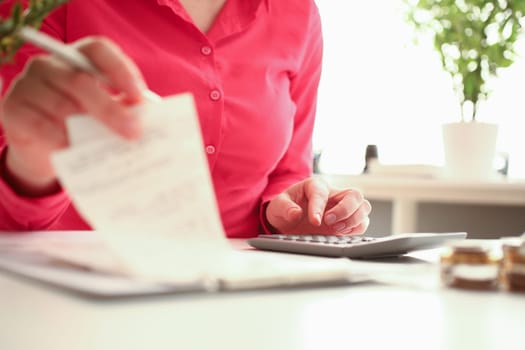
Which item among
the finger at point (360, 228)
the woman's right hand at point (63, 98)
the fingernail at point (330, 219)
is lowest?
the finger at point (360, 228)

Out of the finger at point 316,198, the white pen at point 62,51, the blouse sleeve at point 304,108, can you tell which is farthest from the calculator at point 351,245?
the blouse sleeve at point 304,108

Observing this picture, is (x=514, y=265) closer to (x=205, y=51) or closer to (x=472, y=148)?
(x=205, y=51)

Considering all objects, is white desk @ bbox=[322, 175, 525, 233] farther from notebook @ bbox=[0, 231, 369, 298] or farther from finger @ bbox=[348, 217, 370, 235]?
notebook @ bbox=[0, 231, 369, 298]

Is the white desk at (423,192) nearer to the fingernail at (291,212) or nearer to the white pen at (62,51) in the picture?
the fingernail at (291,212)

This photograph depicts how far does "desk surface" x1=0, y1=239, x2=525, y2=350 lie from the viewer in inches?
14.6

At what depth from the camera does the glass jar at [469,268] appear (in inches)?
21.2

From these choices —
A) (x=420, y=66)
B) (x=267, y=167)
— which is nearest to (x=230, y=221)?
(x=267, y=167)

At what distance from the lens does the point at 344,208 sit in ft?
3.16

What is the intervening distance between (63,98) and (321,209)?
1.50 ft

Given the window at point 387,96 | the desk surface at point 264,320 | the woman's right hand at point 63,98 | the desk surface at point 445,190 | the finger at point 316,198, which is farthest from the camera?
the window at point 387,96

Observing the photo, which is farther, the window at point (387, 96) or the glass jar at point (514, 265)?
the window at point (387, 96)

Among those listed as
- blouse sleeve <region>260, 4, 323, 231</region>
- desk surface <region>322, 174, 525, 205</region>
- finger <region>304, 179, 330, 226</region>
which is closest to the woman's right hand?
finger <region>304, 179, 330, 226</region>

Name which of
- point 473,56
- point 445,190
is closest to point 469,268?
point 445,190

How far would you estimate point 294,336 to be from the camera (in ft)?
1.28
